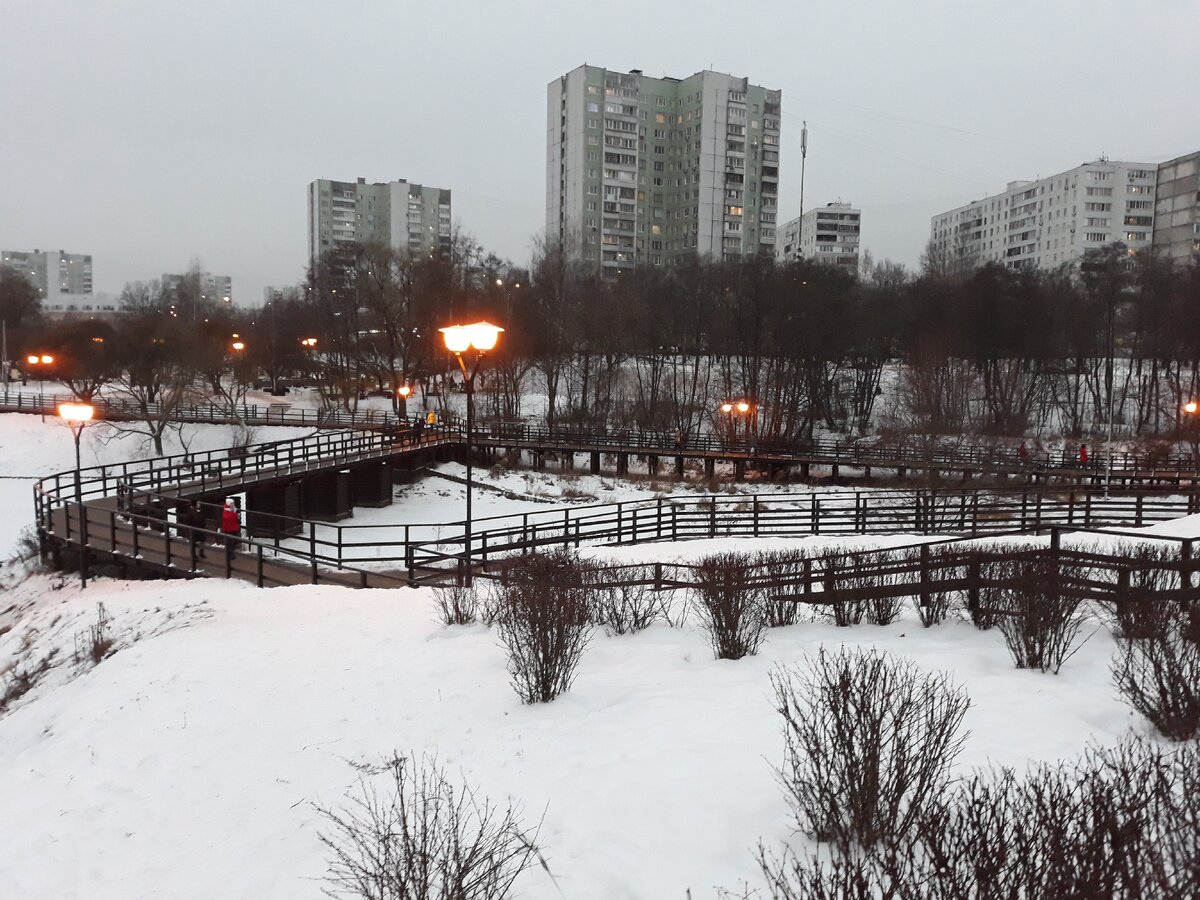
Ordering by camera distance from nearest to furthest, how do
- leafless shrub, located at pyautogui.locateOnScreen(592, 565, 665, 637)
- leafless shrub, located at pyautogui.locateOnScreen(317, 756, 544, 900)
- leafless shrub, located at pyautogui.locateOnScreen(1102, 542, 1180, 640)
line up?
leafless shrub, located at pyautogui.locateOnScreen(317, 756, 544, 900)
leafless shrub, located at pyautogui.locateOnScreen(1102, 542, 1180, 640)
leafless shrub, located at pyautogui.locateOnScreen(592, 565, 665, 637)

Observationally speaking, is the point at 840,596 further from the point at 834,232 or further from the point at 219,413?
the point at 834,232

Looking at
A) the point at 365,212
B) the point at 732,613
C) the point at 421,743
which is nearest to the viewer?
the point at 421,743

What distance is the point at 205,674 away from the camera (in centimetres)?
990

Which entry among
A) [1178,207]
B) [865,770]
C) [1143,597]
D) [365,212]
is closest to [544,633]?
[865,770]

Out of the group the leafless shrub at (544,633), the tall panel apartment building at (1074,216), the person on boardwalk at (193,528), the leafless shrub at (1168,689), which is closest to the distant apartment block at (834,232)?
the tall panel apartment building at (1074,216)

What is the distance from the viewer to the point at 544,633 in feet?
26.1

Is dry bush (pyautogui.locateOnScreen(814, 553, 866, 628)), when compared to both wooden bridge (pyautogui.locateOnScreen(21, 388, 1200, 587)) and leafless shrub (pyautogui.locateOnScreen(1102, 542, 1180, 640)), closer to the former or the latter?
leafless shrub (pyautogui.locateOnScreen(1102, 542, 1180, 640))

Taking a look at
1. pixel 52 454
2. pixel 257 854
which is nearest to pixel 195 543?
pixel 257 854

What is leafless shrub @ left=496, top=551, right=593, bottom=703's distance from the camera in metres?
7.77

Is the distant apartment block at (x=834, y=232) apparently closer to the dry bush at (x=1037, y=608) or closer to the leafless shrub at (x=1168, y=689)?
the dry bush at (x=1037, y=608)

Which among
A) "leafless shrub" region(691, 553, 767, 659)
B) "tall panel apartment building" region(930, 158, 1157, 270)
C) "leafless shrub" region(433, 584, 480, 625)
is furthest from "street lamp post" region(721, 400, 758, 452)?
"tall panel apartment building" region(930, 158, 1157, 270)

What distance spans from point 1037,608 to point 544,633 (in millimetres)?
4796

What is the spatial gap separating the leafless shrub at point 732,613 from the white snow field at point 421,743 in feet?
0.76

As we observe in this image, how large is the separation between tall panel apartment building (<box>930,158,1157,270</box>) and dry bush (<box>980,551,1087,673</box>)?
3544 inches
